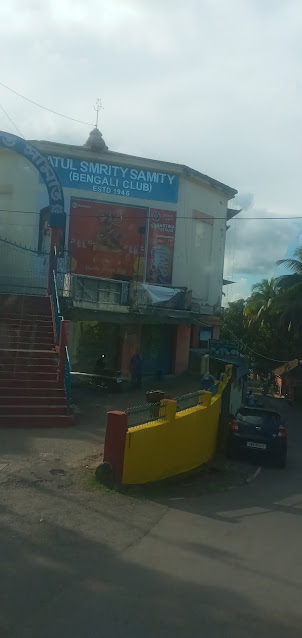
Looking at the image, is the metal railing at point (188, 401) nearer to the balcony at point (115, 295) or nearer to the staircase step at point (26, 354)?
the staircase step at point (26, 354)

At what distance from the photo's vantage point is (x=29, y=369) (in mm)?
15352

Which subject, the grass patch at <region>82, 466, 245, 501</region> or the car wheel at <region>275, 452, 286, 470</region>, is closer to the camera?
the grass patch at <region>82, 466, 245, 501</region>

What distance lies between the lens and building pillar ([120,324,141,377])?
972 inches

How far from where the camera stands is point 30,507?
26.8ft

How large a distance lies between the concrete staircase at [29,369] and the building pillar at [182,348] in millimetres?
8953

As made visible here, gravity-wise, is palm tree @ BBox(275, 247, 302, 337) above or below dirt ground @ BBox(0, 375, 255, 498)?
above

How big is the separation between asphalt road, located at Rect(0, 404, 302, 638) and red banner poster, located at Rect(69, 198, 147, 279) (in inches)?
668

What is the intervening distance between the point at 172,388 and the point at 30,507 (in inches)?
583

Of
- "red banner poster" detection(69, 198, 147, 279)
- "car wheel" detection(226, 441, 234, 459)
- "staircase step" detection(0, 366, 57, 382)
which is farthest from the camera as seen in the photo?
"red banner poster" detection(69, 198, 147, 279)

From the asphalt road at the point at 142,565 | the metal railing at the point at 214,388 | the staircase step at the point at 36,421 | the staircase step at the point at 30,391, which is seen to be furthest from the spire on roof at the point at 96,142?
the asphalt road at the point at 142,565

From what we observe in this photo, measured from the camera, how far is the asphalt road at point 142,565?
504 cm

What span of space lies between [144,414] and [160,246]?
16742 millimetres

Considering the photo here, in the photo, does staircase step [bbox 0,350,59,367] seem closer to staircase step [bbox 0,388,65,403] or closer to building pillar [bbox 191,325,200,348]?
staircase step [bbox 0,388,65,403]

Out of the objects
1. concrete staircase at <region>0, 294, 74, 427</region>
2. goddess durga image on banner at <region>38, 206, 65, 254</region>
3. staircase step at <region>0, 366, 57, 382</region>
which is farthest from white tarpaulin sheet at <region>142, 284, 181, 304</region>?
staircase step at <region>0, 366, 57, 382</region>
